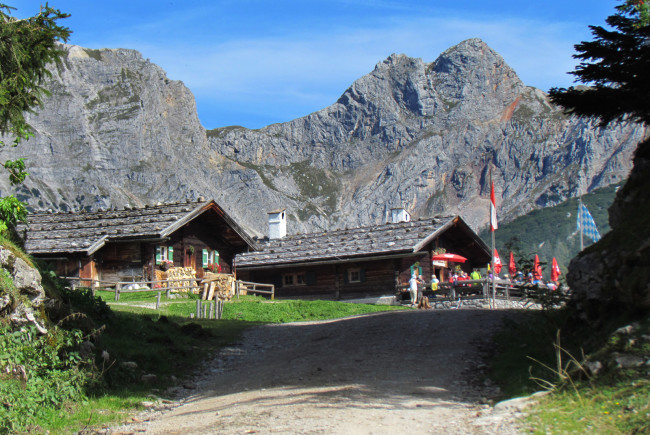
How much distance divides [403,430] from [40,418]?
18.4ft

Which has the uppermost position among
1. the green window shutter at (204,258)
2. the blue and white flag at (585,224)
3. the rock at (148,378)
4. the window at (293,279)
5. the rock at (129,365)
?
the blue and white flag at (585,224)

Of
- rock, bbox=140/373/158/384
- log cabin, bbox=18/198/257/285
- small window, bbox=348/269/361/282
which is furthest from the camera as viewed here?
small window, bbox=348/269/361/282

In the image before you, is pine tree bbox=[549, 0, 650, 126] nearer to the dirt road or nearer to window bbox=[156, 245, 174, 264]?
the dirt road

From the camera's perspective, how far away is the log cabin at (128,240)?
1359 inches

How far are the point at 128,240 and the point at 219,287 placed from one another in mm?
5292

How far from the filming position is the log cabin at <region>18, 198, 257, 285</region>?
34.5 meters

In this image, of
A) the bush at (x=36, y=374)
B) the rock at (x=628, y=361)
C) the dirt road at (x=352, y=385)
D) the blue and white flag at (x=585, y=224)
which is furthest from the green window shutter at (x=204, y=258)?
the rock at (x=628, y=361)

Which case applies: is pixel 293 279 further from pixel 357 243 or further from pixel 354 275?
pixel 357 243

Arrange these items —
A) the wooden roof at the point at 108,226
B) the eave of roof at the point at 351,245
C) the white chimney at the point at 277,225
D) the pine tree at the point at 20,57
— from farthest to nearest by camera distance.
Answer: the white chimney at the point at 277,225
the eave of roof at the point at 351,245
the wooden roof at the point at 108,226
the pine tree at the point at 20,57

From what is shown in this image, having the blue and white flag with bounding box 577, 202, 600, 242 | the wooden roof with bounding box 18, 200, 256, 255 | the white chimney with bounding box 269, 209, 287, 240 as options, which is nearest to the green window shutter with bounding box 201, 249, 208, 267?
the wooden roof with bounding box 18, 200, 256, 255

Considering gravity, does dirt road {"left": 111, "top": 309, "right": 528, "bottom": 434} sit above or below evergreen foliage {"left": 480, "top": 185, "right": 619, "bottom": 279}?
A: below

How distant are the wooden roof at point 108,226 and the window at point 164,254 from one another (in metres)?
1.49

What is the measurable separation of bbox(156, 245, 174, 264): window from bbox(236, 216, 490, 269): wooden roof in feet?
17.1

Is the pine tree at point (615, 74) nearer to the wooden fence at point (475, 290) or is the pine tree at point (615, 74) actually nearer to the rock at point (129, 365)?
the rock at point (129, 365)
